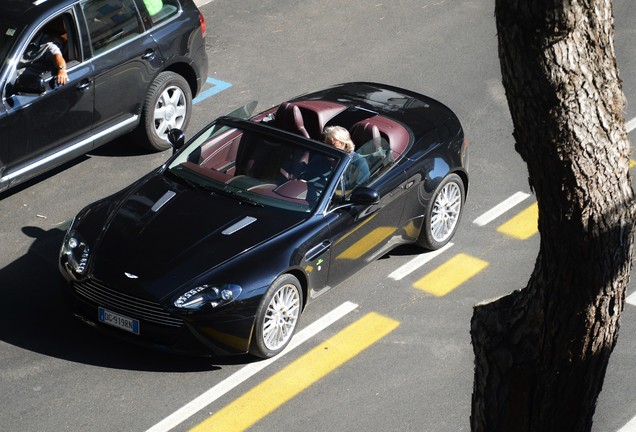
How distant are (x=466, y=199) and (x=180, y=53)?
3445 mm

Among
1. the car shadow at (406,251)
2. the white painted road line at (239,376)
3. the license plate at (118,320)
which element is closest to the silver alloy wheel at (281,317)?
the white painted road line at (239,376)

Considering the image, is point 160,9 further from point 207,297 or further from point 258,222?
point 207,297

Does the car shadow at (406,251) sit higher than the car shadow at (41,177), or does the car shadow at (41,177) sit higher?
the car shadow at (41,177)

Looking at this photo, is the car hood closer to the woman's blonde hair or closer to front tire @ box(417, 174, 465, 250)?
the woman's blonde hair

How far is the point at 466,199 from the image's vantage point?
38.4 ft

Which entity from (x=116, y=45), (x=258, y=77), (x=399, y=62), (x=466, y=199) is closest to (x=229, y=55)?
(x=258, y=77)

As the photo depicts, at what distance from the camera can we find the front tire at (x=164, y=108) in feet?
40.3

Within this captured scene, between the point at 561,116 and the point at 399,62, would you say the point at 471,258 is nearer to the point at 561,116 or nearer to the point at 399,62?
the point at 399,62

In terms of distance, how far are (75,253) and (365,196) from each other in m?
2.36

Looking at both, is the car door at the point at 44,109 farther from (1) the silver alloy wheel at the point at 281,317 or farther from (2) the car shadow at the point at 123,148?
(1) the silver alloy wheel at the point at 281,317

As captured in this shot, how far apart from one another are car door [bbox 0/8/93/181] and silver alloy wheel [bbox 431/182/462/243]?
361cm

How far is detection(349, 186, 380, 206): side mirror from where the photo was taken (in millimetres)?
9367

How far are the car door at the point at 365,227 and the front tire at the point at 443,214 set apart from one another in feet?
1.40

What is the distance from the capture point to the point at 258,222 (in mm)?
9266
